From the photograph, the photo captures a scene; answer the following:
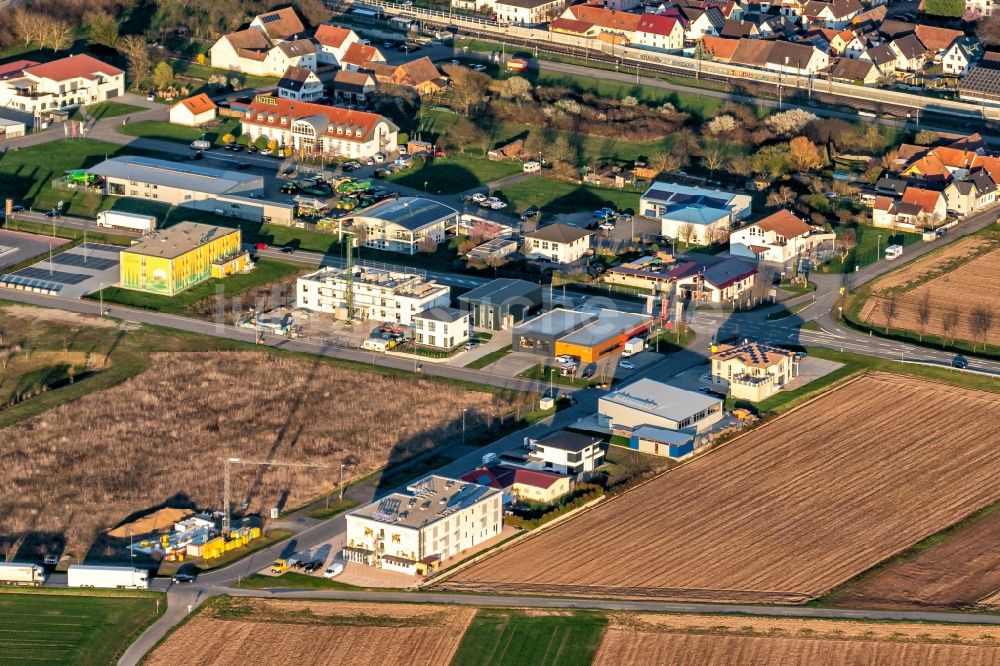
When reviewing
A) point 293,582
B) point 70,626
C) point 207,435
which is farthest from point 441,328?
point 70,626

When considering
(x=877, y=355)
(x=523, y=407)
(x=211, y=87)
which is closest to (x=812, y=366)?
(x=877, y=355)

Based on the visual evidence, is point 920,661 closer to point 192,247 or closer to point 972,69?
point 192,247

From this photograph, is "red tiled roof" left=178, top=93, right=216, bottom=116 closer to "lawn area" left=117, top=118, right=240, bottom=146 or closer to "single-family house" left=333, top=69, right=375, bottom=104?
"lawn area" left=117, top=118, right=240, bottom=146

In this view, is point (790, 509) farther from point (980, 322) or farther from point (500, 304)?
point (980, 322)

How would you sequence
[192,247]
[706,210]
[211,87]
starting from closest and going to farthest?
1. [192,247]
2. [706,210]
3. [211,87]

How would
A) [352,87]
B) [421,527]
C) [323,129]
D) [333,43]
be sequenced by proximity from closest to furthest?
1. [421,527]
2. [323,129]
3. [352,87]
4. [333,43]

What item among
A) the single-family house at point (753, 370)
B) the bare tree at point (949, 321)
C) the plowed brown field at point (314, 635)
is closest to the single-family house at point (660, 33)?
the bare tree at point (949, 321)

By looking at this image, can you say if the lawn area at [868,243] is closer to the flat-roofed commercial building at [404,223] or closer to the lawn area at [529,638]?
the flat-roofed commercial building at [404,223]
